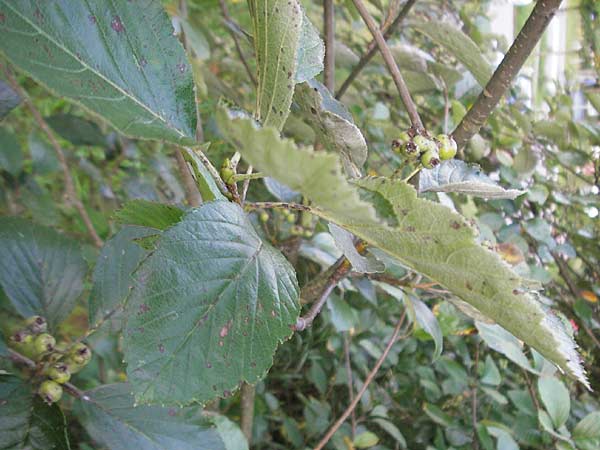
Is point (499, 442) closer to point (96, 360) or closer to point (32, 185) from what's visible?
point (96, 360)

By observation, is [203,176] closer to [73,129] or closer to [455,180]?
[455,180]

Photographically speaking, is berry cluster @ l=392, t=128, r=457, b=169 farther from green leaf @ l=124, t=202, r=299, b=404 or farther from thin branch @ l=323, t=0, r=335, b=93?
thin branch @ l=323, t=0, r=335, b=93

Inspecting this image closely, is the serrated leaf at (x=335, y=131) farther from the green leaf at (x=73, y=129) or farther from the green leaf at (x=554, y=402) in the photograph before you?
the green leaf at (x=73, y=129)


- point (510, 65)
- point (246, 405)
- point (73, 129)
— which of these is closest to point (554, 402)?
point (246, 405)

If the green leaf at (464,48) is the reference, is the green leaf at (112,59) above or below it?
below

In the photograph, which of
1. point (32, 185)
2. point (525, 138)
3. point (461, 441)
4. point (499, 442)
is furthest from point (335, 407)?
point (32, 185)

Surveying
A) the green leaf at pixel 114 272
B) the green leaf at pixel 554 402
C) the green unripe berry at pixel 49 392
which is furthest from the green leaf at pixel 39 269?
the green leaf at pixel 554 402

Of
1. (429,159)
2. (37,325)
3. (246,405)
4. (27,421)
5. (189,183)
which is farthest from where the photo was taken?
(246,405)

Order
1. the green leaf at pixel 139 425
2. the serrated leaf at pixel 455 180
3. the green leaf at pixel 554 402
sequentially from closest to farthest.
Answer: the serrated leaf at pixel 455 180 → the green leaf at pixel 139 425 → the green leaf at pixel 554 402
